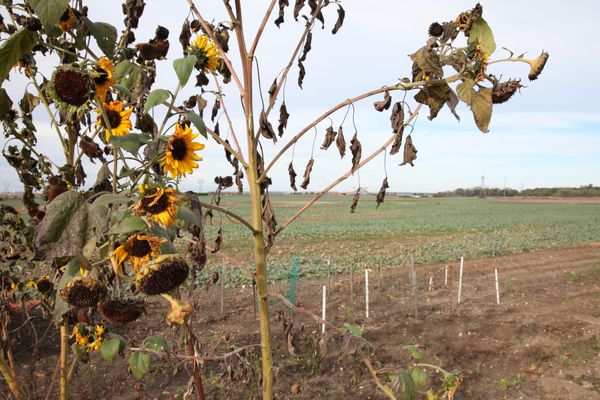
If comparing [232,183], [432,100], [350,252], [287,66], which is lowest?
[350,252]

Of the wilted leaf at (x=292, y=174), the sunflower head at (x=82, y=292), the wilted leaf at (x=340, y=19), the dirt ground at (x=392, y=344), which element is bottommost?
the dirt ground at (x=392, y=344)

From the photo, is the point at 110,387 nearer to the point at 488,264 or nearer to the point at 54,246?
the point at 54,246

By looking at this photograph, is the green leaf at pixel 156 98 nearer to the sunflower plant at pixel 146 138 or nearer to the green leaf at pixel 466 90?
the sunflower plant at pixel 146 138

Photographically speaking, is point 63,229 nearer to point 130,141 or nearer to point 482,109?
point 130,141

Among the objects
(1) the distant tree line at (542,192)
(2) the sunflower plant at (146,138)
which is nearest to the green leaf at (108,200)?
(2) the sunflower plant at (146,138)

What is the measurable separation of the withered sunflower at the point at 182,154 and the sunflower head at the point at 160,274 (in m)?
0.42

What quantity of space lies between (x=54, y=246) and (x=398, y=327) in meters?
5.79

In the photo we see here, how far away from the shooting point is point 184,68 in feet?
3.15

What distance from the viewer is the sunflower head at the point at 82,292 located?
85 centimetres

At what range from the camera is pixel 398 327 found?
6.14 metres

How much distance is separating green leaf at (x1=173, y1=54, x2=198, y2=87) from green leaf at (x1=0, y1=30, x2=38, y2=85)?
254 millimetres

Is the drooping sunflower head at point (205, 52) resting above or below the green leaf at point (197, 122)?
above

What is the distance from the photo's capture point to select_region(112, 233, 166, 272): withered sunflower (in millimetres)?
900

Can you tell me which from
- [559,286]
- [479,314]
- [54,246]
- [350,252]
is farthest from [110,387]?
[350,252]
